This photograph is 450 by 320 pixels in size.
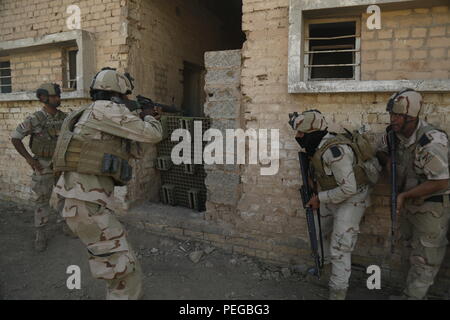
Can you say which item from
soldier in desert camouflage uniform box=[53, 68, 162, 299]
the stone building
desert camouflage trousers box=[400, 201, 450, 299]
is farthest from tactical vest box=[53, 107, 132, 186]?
desert camouflage trousers box=[400, 201, 450, 299]

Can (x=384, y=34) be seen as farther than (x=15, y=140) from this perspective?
No

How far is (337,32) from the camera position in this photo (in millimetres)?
3775

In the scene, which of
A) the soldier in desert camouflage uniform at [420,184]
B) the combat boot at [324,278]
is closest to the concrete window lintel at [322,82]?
the soldier in desert camouflage uniform at [420,184]

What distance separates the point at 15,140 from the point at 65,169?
6.34 feet

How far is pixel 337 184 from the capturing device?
9.19ft

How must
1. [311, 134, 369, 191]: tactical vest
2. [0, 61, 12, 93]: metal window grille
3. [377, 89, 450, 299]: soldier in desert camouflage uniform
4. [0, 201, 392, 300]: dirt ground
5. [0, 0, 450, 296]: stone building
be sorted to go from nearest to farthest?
[377, 89, 450, 299]: soldier in desert camouflage uniform, [311, 134, 369, 191]: tactical vest, [0, 0, 450, 296]: stone building, [0, 201, 392, 300]: dirt ground, [0, 61, 12, 93]: metal window grille

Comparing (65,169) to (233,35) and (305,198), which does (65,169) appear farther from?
(233,35)

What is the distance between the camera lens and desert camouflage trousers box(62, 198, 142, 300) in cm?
258

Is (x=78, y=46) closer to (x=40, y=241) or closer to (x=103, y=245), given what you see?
(x=40, y=241)

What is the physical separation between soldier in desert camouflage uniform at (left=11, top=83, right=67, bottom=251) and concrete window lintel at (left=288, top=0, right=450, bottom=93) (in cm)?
306

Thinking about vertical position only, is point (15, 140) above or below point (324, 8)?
below

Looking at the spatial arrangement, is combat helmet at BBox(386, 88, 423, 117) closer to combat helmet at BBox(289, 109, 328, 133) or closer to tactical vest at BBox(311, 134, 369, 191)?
A: tactical vest at BBox(311, 134, 369, 191)

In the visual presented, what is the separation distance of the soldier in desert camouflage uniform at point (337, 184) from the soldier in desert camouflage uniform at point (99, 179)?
1434mm

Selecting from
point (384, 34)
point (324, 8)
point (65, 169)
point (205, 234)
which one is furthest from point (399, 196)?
point (65, 169)
